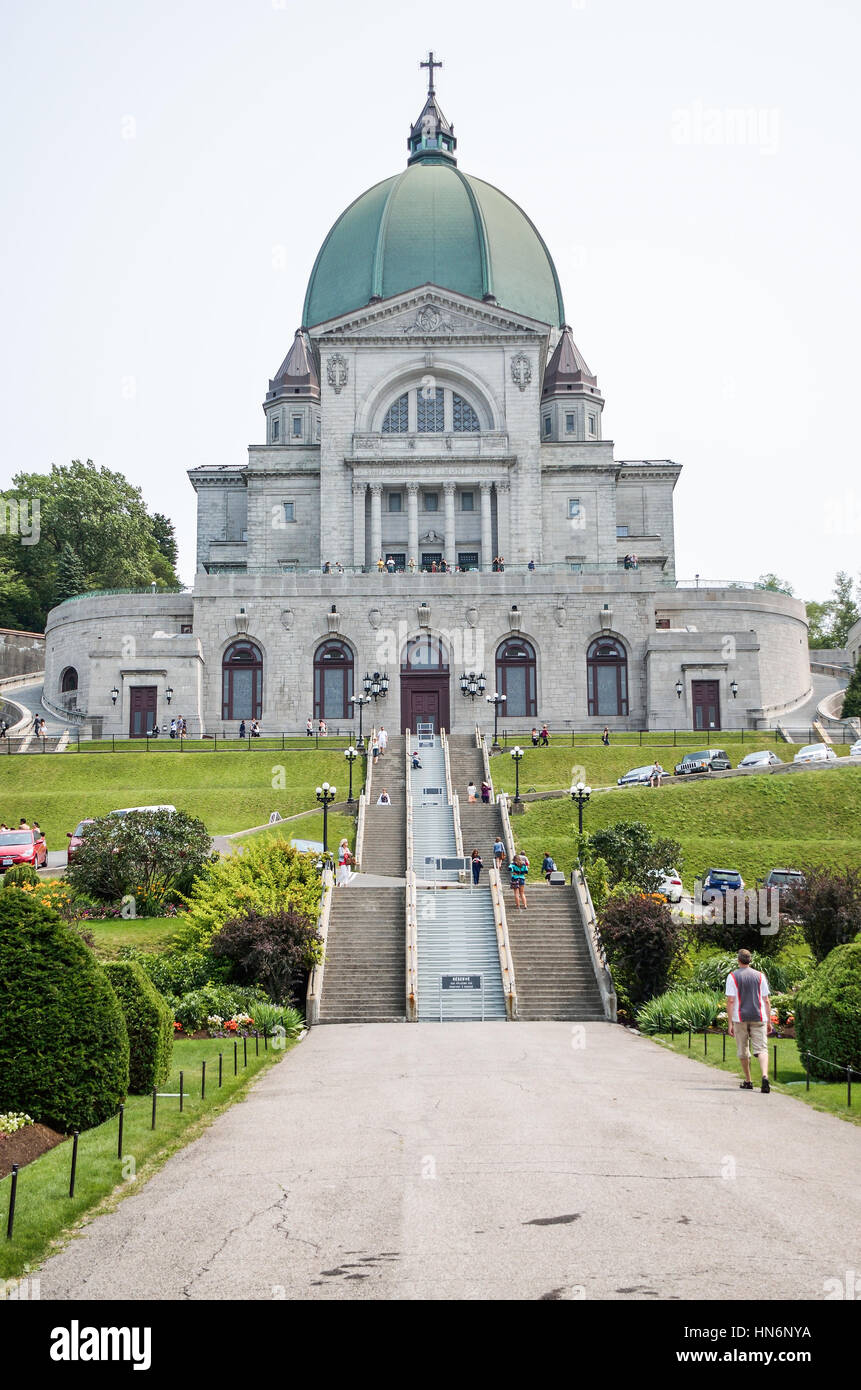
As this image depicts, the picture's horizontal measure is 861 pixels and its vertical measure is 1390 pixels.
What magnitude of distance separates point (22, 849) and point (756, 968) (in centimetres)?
2097

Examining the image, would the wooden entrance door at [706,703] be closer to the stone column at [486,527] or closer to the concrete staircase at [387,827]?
the stone column at [486,527]

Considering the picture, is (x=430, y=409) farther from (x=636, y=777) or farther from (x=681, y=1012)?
(x=681, y=1012)

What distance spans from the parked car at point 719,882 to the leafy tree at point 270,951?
12.2m

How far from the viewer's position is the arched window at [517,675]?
66188 millimetres

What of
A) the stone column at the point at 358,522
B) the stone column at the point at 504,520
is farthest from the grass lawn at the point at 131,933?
the stone column at the point at 504,520

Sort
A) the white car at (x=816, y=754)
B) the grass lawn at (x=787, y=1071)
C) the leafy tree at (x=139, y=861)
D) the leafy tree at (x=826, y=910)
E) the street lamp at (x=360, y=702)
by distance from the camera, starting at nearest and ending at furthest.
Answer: the grass lawn at (x=787, y=1071), the leafy tree at (x=826, y=910), the leafy tree at (x=139, y=861), the white car at (x=816, y=754), the street lamp at (x=360, y=702)

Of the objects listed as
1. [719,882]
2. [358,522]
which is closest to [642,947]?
[719,882]

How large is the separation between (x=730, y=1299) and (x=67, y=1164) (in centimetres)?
712

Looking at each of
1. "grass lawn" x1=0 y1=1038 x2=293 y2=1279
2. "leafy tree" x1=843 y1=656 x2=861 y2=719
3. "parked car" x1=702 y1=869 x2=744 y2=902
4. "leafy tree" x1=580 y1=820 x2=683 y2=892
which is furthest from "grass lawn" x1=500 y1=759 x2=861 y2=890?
"grass lawn" x1=0 y1=1038 x2=293 y2=1279

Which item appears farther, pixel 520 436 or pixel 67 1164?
pixel 520 436

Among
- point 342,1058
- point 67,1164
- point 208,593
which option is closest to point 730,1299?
point 67,1164

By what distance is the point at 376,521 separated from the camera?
7538cm
